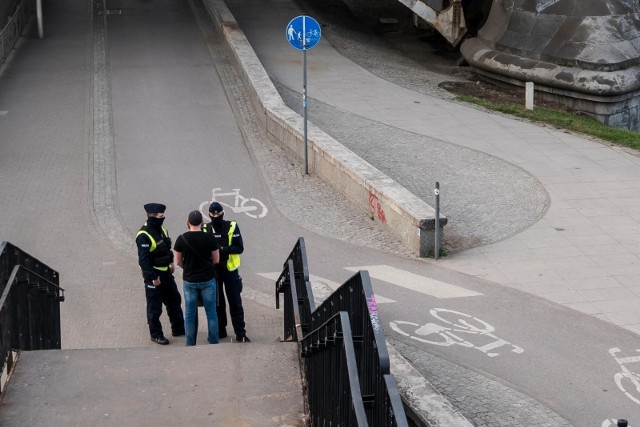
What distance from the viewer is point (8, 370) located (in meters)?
8.01

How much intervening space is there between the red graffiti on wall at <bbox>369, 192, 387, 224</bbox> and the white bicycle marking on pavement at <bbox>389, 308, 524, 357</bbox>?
305 cm

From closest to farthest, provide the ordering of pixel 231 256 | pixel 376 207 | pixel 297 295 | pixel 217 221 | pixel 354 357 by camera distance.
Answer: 1. pixel 354 357
2. pixel 297 295
3. pixel 217 221
4. pixel 231 256
5. pixel 376 207

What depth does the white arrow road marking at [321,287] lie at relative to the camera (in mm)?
11539

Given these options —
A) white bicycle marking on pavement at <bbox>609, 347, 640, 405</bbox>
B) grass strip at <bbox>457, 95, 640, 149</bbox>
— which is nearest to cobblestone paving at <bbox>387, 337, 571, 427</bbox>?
white bicycle marking on pavement at <bbox>609, 347, 640, 405</bbox>

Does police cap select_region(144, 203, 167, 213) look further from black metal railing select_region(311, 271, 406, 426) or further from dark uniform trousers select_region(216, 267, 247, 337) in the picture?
black metal railing select_region(311, 271, 406, 426)

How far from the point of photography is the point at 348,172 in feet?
51.7

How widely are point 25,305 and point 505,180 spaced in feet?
31.7

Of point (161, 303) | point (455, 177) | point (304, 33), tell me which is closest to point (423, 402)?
point (161, 303)

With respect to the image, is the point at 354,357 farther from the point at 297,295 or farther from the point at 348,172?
the point at 348,172

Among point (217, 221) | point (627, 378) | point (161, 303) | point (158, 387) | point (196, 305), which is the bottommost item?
point (627, 378)

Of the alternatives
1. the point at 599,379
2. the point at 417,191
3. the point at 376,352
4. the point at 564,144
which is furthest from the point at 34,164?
the point at 376,352

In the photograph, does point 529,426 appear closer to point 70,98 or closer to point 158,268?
point 158,268

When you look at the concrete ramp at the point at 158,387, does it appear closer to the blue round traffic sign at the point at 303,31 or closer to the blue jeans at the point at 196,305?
the blue jeans at the point at 196,305

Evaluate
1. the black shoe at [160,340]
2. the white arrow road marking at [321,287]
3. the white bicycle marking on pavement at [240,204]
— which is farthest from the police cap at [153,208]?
the white bicycle marking on pavement at [240,204]
